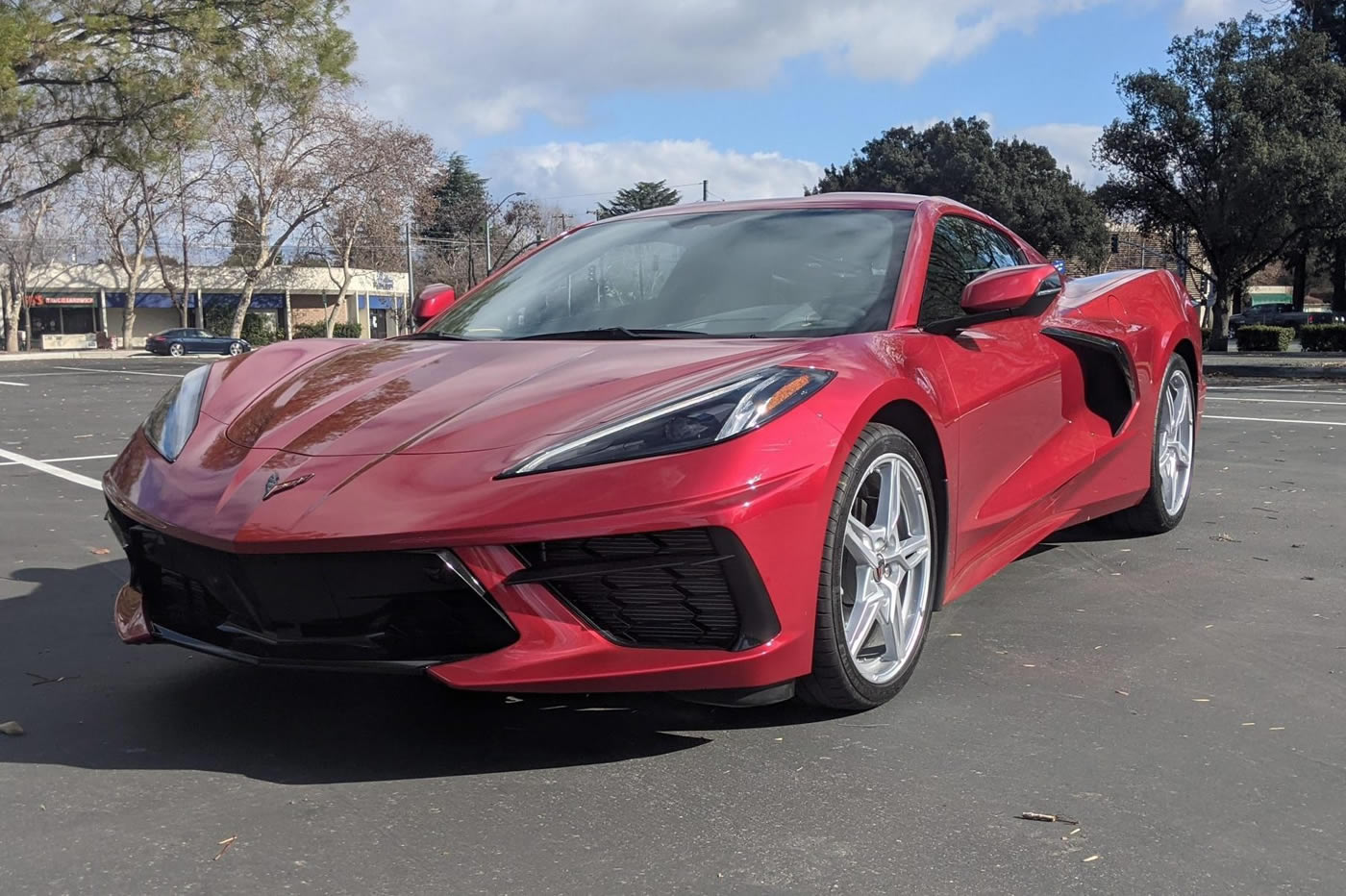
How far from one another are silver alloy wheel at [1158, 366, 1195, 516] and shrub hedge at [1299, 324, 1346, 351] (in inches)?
1218

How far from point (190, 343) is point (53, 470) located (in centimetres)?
4202

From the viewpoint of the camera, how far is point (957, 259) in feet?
13.5

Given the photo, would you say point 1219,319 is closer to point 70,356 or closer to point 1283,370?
point 1283,370

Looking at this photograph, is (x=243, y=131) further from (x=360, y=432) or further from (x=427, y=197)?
(x=360, y=432)

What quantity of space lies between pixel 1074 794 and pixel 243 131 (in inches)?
1827

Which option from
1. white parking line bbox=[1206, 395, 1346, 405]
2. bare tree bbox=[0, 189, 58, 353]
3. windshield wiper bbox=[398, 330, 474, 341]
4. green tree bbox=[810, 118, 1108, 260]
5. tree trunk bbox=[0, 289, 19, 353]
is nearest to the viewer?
windshield wiper bbox=[398, 330, 474, 341]

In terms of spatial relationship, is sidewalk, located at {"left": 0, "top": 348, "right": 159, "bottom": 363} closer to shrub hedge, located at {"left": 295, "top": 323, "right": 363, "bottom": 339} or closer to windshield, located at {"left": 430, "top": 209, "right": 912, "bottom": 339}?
shrub hedge, located at {"left": 295, "top": 323, "right": 363, "bottom": 339}

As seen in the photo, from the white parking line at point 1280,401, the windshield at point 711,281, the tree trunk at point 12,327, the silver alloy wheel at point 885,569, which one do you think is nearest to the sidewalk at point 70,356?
the tree trunk at point 12,327

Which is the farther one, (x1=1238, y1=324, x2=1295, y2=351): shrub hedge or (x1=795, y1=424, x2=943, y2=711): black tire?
(x1=1238, y1=324, x2=1295, y2=351): shrub hedge

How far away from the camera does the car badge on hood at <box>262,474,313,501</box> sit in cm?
269

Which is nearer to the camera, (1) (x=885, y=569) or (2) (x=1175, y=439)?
(1) (x=885, y=569)

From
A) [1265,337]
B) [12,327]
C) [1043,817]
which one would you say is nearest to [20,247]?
[12,327]

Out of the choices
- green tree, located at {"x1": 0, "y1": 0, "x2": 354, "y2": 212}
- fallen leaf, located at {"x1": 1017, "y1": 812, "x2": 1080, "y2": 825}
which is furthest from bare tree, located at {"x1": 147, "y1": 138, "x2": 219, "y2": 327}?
fallen leaf, located at {"x1": 1017, "y1": 812, "x2": 1080, "y2": 825}

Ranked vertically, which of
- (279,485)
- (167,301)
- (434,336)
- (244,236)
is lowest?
(279,485)
